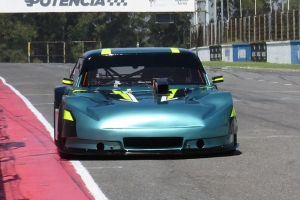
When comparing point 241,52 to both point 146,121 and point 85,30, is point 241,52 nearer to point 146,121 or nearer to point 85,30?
point 85,30

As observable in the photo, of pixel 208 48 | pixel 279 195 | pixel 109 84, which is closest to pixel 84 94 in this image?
pixel 109 84

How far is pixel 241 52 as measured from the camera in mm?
57375

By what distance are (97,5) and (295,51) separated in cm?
1846

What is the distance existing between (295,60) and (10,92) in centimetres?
2850

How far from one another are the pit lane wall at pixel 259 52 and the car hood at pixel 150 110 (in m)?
38.0

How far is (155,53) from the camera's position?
31.6ft

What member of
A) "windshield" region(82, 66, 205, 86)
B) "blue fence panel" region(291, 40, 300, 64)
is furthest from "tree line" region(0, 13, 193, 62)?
"windshield" region(82, 66, 205, 86)

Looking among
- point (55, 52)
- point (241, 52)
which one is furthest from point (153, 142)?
point (55, 52)

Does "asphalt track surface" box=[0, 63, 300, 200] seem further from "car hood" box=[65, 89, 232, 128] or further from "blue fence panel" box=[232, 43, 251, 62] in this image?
"blue fence panel" box=[232, 43, 251, 62]

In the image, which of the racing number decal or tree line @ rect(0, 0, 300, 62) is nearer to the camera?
the racing number decal

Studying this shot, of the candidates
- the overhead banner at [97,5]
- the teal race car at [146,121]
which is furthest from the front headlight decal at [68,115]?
the overhead banner at [97,5]

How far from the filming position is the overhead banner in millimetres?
58969

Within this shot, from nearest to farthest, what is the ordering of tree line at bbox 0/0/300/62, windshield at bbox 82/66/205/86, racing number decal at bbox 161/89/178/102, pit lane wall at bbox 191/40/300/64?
racing number decal at bbox 161/89/178/102, windshield at bbox 82/66/205/86, pit lane wall at bbox 191/40/300/64, tree line at bbox 0/0/300/62

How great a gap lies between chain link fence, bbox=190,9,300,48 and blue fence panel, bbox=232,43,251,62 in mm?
1079
